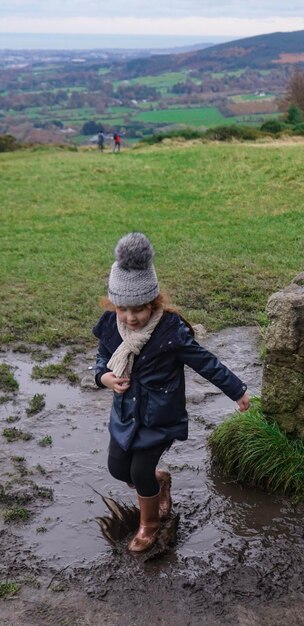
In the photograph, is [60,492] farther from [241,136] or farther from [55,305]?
[241,136]

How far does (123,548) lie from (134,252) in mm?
1772

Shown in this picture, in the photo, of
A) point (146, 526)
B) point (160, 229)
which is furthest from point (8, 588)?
point (160, 229)

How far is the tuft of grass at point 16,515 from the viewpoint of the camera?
4.70 m

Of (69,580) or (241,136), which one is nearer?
(69,580)

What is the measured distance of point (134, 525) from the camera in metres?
4.65

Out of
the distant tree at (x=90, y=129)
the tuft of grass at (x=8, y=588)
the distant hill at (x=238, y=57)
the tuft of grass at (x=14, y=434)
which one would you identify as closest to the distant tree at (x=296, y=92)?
the distant tree at (x=90, y=129)

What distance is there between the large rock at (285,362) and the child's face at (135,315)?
1161 mm

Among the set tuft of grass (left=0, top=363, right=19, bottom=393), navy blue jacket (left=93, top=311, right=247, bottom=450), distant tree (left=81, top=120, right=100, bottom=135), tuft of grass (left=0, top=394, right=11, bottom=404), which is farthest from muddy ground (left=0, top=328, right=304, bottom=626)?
distant tree (left=81, top=120, right=100, bottom=135)

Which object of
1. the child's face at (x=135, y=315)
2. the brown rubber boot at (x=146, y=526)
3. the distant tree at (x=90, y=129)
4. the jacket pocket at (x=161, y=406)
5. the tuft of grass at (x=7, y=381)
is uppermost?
the child's face at (x=135, y=315)

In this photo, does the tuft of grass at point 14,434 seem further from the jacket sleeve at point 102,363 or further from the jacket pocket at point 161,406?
the jacket pocket at point 161,406

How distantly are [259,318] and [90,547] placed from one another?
4443 millimetres

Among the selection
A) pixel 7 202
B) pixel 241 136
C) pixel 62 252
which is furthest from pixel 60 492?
pixel 241 136

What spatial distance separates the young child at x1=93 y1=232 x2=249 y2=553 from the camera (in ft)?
13.2

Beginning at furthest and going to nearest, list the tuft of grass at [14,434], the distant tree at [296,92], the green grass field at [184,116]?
the green grass field at [184,116]
the distant tree at [296,92]
the tuft of grass at [14,434]
